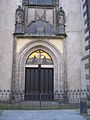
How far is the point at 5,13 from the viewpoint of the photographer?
39.6 feet

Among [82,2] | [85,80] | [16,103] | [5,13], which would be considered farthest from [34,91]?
[82,2]

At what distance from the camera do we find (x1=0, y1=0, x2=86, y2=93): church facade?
11.4 meters

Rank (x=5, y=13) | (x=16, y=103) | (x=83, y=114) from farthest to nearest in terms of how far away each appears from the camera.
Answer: (x=5, y=13)
(x=16, y=103)
(x=83, y=114)

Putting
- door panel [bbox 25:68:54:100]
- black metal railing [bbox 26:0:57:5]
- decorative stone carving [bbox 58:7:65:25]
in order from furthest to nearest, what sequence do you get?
1. black metal railing [bbox 26:0:57:5]
2. decorative stone carving [bbox 58:7:65:25]
3. door panel [bbox 25:68:54:100]

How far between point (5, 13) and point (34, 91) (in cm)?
582

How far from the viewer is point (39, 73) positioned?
11.9 m

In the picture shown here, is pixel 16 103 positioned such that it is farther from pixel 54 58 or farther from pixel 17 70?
pixel 54 58

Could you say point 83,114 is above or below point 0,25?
below

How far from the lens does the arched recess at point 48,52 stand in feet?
37.2

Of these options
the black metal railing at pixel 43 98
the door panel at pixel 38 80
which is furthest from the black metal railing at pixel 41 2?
the black metal railing at pixel 43 98

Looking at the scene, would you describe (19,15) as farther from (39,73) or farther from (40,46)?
(39,73)

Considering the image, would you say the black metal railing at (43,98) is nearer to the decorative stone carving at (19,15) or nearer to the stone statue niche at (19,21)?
the stone statue niche at (19,21)

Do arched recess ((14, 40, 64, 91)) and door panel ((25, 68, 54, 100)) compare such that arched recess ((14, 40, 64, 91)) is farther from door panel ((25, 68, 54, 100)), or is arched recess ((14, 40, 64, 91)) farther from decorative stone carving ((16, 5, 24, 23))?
decorative stone carving ((16, 5, 24, 23))

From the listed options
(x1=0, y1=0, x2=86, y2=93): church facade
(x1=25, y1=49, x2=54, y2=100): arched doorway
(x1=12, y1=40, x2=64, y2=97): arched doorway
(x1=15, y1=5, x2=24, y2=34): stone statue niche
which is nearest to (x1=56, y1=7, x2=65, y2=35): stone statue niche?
(x1=0, y1=0, x2=86, y2=93): church facade
